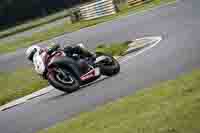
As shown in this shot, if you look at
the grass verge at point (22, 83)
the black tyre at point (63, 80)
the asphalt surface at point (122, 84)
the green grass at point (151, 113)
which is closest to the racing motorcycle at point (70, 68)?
the black tyre at point (63, 80)

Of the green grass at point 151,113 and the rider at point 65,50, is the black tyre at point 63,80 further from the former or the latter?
the green grass at point 151,113

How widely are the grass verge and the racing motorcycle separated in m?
2.75

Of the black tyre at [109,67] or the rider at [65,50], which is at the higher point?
the rider at [65,50]

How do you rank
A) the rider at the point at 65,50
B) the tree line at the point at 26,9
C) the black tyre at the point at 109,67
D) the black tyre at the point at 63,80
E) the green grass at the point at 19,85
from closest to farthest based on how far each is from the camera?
the black tyre at the point at 63,80
the rider at the point at 65,50
the black tyre at the point at 109,67
the green grass at the point at 19,85
the tree line at the point at 26,9

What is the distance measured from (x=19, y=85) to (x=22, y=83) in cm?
22

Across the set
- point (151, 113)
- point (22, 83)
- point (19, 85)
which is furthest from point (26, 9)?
point (151, 113)

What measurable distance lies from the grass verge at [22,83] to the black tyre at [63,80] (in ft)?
9.45

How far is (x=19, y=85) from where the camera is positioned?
59.9 feet

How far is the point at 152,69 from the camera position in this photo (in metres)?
13.6

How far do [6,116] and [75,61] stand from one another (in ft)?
6.51

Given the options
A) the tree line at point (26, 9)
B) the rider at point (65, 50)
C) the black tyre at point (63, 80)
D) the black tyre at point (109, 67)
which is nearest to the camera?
the black tyre at point (63, 80)

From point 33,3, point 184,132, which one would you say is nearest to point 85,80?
point 184,132

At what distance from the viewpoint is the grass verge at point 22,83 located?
16.8 m

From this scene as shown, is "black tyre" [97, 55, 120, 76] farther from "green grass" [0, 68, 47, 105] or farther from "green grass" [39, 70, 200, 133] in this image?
"green grass" [39, 70, 200, 133]
